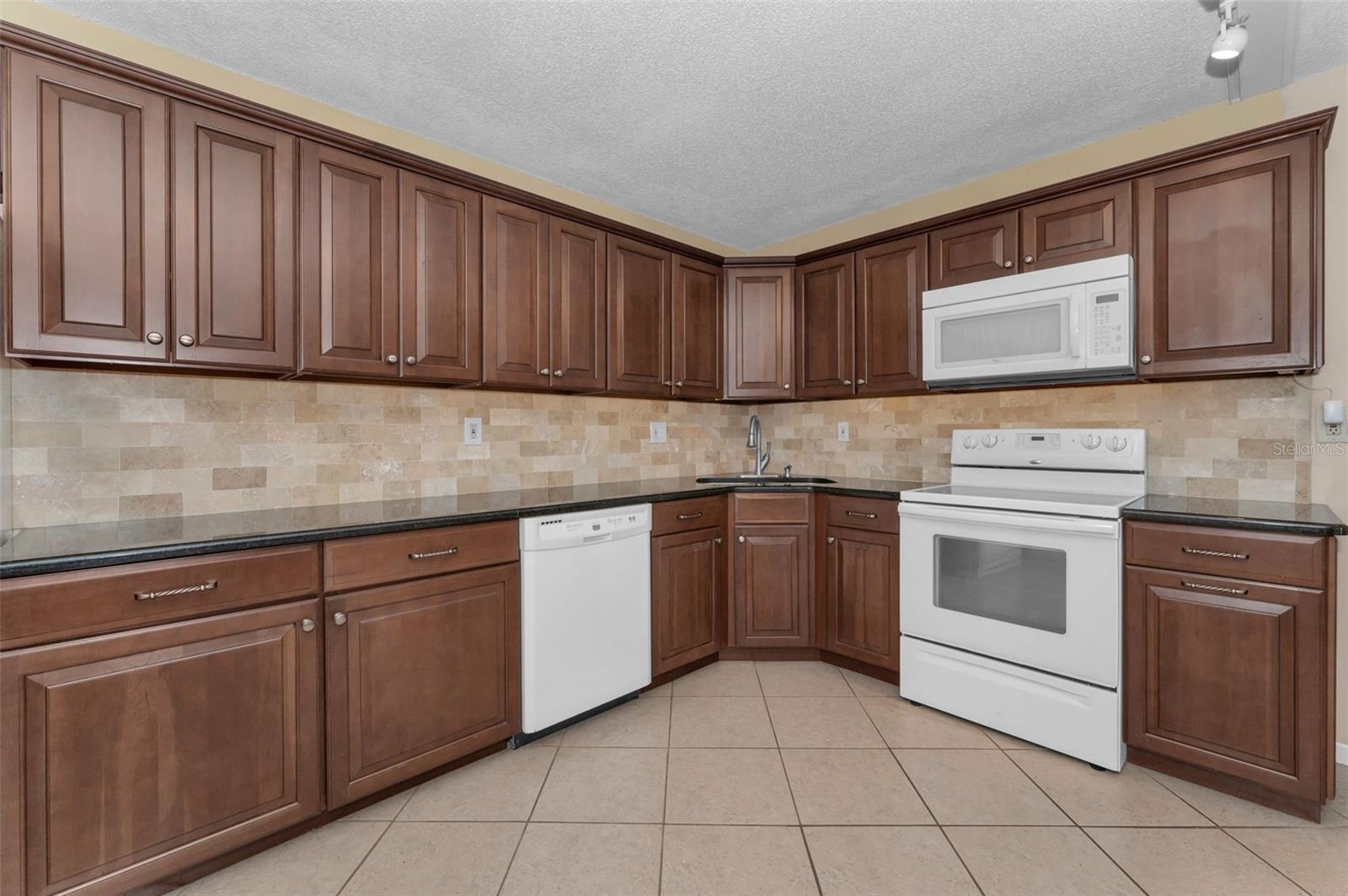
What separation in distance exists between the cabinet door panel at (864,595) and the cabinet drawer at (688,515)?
0.59 m

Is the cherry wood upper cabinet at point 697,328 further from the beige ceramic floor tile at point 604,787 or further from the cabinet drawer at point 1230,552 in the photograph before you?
the cabinet drawer at point 1230,552

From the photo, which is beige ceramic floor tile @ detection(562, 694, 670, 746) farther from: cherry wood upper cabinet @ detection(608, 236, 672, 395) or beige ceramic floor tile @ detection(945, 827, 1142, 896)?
cherry wood upper cabinet @ detection(608, 236, 672, 395)

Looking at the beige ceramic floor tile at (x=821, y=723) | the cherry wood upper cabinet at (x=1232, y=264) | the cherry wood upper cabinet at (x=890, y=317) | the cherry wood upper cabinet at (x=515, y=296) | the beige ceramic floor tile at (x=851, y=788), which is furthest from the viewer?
the cherry wood upper cabinet at (x=890, y=317)

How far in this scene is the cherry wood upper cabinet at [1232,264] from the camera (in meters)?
1.90

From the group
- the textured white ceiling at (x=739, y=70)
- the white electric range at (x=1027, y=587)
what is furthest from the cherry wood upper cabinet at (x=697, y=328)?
the white electric range at (x=1027, y=587)

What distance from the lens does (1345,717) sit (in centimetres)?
206

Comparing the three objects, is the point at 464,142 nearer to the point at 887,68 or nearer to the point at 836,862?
the point at 887,68

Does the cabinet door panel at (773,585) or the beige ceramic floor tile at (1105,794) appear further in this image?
the cabinet door panel at (773,585)

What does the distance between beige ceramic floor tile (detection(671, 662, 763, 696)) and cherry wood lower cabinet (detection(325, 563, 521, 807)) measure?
90 centimetres

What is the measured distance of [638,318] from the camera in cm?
295

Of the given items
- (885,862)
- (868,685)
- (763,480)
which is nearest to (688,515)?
(763,480)

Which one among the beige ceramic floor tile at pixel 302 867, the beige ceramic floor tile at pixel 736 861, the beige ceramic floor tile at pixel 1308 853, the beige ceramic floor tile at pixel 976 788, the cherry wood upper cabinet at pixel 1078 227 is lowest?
the beige ceramic floor tile at pixel 302 867

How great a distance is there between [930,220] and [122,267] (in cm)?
305

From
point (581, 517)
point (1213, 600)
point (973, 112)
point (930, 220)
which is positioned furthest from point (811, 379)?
point (1213, 600)
